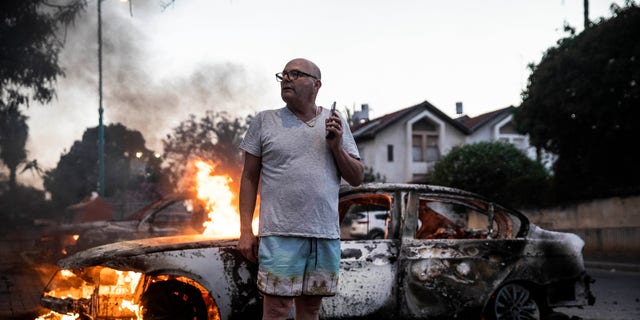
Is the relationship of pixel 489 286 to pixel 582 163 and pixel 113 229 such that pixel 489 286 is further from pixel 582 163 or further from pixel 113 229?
pixel 582 163

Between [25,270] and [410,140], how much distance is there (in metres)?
27.4

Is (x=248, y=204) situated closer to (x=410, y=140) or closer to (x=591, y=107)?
(x=591, y=107)

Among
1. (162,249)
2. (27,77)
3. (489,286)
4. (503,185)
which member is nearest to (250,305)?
(162,249)

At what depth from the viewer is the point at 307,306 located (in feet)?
9.29

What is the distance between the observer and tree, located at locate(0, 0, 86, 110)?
14539 millimetres

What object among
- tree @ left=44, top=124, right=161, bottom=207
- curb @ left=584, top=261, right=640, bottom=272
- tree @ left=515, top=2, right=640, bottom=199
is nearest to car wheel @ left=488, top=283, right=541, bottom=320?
curb @ left=584, top=261, right=640, bottom=272

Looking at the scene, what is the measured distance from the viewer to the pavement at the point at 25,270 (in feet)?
22.1

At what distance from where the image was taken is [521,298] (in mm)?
5219

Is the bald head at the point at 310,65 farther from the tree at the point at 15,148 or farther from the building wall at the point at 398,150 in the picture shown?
the building wall at the point at 398,150

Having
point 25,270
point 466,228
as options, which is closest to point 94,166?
point 25,270

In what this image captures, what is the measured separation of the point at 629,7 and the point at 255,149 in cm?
1567

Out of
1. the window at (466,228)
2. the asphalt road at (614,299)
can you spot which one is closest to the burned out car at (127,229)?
the window at (466,228)

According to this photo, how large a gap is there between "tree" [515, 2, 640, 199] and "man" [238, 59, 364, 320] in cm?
1425

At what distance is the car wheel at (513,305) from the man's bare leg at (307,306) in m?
2.78
